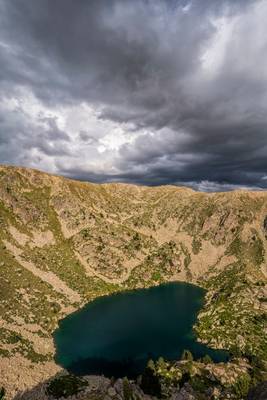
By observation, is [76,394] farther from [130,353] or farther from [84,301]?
[84,301]

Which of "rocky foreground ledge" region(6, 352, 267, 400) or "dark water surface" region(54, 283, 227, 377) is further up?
"rocky foreground ledge" region(6, 352, 267, 400)

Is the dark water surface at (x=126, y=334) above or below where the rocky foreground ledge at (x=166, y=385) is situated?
below

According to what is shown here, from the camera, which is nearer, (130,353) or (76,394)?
(76,394)

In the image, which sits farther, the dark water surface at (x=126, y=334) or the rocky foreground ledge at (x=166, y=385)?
the dark water surface at (x=126, y=334)

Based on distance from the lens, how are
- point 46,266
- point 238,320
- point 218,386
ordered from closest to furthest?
1. point 218,386
2. point 238,320
3. point 46,266

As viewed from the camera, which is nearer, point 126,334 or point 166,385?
point 166,385

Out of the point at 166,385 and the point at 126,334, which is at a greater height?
the point at 166,385

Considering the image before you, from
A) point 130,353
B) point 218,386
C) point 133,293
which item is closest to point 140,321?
point 130,353

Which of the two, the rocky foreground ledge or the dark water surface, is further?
the dark water surface
